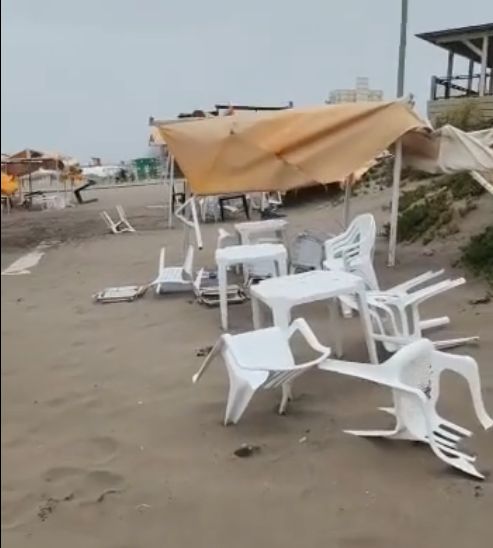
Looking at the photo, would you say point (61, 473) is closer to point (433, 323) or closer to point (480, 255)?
point (433, 323)

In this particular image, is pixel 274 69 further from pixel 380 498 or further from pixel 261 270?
pixel 261 270

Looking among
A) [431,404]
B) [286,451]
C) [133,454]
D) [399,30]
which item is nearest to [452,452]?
[431,404]

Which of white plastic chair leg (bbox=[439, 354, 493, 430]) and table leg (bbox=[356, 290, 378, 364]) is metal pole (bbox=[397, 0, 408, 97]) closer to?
table leg (bbox=[356, 290, 378, 364])

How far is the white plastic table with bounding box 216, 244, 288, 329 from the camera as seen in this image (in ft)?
17.7

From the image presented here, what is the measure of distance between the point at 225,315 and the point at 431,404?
7.92ft

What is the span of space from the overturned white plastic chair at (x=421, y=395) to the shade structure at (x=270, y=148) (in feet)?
10.2

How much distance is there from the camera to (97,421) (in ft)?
11.8

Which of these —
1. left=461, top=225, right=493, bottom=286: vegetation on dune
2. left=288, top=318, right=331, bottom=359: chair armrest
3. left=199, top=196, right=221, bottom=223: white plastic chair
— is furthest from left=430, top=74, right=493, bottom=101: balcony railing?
left=288, top=318, right=331, bottom=359: chair armrest

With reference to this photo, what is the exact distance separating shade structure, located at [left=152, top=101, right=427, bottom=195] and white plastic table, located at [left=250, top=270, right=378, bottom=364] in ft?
6.29

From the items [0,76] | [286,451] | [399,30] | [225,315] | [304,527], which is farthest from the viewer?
[225,315]

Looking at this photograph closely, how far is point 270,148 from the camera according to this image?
6.06 metres

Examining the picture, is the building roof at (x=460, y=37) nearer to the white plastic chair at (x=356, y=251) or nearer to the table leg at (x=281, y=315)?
the white plastic chair at (x=356, y=251)

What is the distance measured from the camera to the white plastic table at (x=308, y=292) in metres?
3.83

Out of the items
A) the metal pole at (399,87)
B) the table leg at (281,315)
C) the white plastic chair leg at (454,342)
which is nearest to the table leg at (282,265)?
the white plastic chair leg at (454,342)
